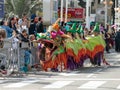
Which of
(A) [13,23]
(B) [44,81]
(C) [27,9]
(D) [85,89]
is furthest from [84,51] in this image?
(C) [27,9]

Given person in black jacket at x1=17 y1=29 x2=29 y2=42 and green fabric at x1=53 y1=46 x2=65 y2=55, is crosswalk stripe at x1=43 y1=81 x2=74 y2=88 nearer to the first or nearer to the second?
green fabric at x1=53 y1=46 x2=65 y2=55

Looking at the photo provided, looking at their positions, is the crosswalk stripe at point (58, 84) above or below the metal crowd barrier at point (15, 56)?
below

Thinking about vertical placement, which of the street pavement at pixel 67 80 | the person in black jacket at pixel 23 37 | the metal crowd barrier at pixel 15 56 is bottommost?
the street pavement at pixel 67 80

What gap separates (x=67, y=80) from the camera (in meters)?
16.4

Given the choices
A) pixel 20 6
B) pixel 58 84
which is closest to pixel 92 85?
pixel 58 84

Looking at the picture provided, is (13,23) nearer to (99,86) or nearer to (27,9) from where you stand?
(99,86)

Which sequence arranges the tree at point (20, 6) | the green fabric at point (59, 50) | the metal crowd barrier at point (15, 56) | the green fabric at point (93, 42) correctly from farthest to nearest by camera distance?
the tree at point (20, 6) → the green fabric at point (93, 42) → the green fabric at point (59, 50) → the metal crowd barrier at point (15, 56)

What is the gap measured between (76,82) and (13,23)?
6.17 metres


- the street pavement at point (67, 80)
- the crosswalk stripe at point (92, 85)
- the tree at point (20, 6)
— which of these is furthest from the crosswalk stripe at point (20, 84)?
the tree at point (20, 6)

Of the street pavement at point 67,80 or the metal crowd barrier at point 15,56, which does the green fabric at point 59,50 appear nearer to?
the street pavement at point 67,80

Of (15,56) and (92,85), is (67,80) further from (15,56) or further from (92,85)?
(15,56)

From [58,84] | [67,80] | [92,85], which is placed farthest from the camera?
[67,80]

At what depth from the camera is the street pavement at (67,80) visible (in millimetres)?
14411

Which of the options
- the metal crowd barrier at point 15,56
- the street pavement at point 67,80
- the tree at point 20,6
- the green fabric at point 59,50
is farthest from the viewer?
the tree at point 20,6
